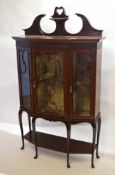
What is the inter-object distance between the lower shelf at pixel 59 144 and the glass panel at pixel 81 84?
1.35ft

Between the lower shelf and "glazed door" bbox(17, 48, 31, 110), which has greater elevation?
"glazed door" bbox(17, 48, 31, 110)

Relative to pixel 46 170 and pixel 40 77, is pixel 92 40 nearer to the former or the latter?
pixel 40 77

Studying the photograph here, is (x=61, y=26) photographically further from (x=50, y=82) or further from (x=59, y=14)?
(x=50, y=82)

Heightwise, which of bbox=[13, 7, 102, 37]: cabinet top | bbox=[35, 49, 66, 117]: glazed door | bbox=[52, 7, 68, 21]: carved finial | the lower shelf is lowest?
the lower shelf

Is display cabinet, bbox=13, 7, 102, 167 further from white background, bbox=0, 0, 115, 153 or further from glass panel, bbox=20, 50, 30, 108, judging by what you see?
white background, bbox=0, 0, 115, 153

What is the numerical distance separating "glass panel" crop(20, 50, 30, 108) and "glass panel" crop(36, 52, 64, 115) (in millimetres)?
135

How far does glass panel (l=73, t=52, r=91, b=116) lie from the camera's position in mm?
2191

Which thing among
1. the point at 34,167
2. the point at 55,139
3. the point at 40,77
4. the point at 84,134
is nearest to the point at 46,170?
the point at 34,167

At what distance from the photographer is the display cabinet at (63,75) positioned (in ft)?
7.15

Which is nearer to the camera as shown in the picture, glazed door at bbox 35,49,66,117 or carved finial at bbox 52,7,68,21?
glazed door at bbox 35,49,66,117

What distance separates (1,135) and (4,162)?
0.60 m

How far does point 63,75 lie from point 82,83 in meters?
0.18

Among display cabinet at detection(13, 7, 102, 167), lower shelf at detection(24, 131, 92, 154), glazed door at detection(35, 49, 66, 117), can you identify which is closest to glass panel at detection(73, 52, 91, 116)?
display cabinet at detection(13, 7, 102, 167)

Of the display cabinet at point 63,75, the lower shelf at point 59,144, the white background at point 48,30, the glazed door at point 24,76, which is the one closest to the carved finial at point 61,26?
the display cabinet at point 63,75
